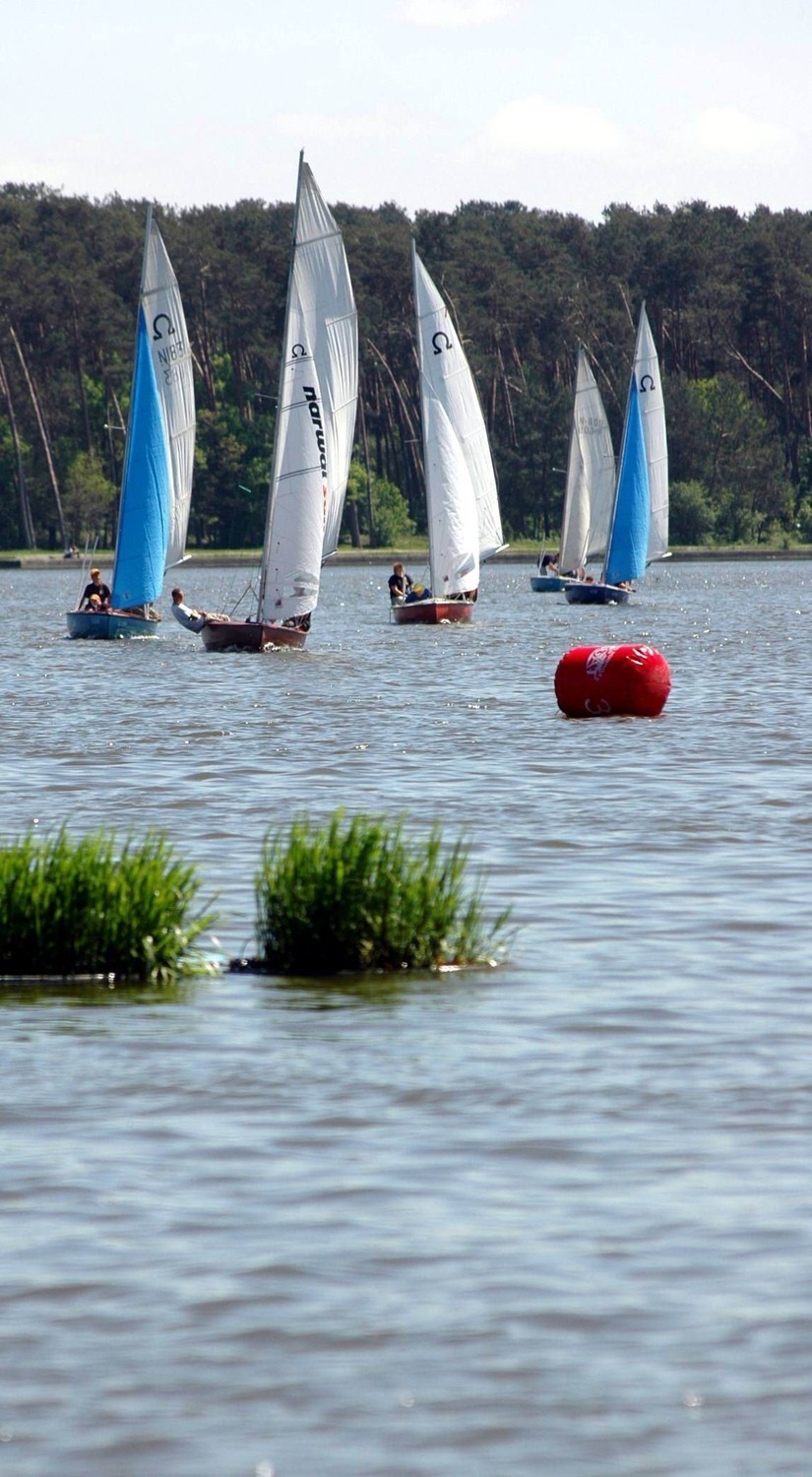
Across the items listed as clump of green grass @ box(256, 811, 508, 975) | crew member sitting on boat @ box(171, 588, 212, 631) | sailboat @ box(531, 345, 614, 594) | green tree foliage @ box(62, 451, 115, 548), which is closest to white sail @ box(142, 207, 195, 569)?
crew member sitting on boat @ box(171, 588, 212, 631)

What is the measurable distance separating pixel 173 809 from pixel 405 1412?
1488 centimetres

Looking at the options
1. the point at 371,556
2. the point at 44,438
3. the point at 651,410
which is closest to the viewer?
the point at 651,410

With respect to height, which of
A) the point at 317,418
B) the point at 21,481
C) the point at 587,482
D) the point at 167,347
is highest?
the point at 167,347

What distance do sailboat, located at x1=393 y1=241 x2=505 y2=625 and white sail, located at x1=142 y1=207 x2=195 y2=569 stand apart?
6.91 m

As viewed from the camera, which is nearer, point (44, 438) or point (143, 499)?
point (143, 499)

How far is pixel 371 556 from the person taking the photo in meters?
142

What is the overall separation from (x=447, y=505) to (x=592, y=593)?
19485 mm

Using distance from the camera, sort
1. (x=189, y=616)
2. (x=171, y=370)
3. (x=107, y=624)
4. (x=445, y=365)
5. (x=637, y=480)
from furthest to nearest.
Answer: (x=637, y=480), (x=445, y=365), (x=171, y=370), (x=107, y=624), (x=189, y=616)

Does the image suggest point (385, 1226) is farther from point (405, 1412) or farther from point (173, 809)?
point (173, 809)

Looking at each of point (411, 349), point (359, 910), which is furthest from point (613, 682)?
point (411, 349)

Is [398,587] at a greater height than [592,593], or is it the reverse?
[398,587]

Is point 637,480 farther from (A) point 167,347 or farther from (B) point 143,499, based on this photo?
(B) point 143,499

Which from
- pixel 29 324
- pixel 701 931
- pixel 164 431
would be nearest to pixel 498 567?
pixel 29 324

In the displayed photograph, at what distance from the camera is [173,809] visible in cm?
2147
